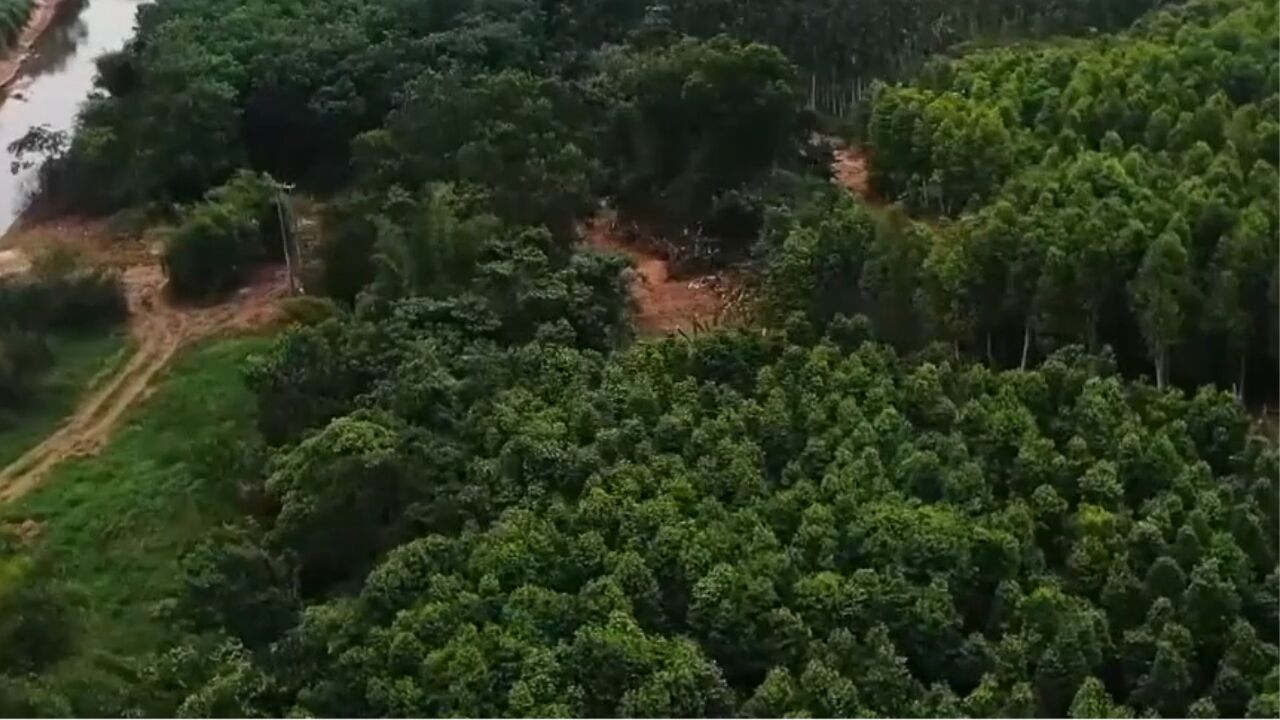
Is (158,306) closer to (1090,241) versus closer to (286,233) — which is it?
(286,233)

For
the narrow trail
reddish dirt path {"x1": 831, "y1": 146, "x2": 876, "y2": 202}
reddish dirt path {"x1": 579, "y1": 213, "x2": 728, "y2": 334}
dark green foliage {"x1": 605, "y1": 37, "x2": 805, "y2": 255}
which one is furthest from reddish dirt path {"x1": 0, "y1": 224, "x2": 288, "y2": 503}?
reddish dirt path {"x1": 831, "y1": 146, "x2": 876, "y2": 202}

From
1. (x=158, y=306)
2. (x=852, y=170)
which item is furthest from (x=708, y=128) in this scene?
(x=158, y=306)

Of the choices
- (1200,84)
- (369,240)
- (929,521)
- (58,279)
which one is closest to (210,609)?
(929,521)

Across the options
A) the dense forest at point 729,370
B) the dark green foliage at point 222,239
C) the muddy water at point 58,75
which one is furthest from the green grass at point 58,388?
the muddy water at point 58,75

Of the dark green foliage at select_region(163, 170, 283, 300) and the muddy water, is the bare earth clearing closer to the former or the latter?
the dark green foliage at select_region(163, 170, 283, 300)

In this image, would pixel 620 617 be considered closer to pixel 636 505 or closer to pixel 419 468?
pixel 636 505

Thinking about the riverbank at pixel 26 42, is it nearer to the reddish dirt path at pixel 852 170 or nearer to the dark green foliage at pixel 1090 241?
the reddish dirt path at pixel 852 170
